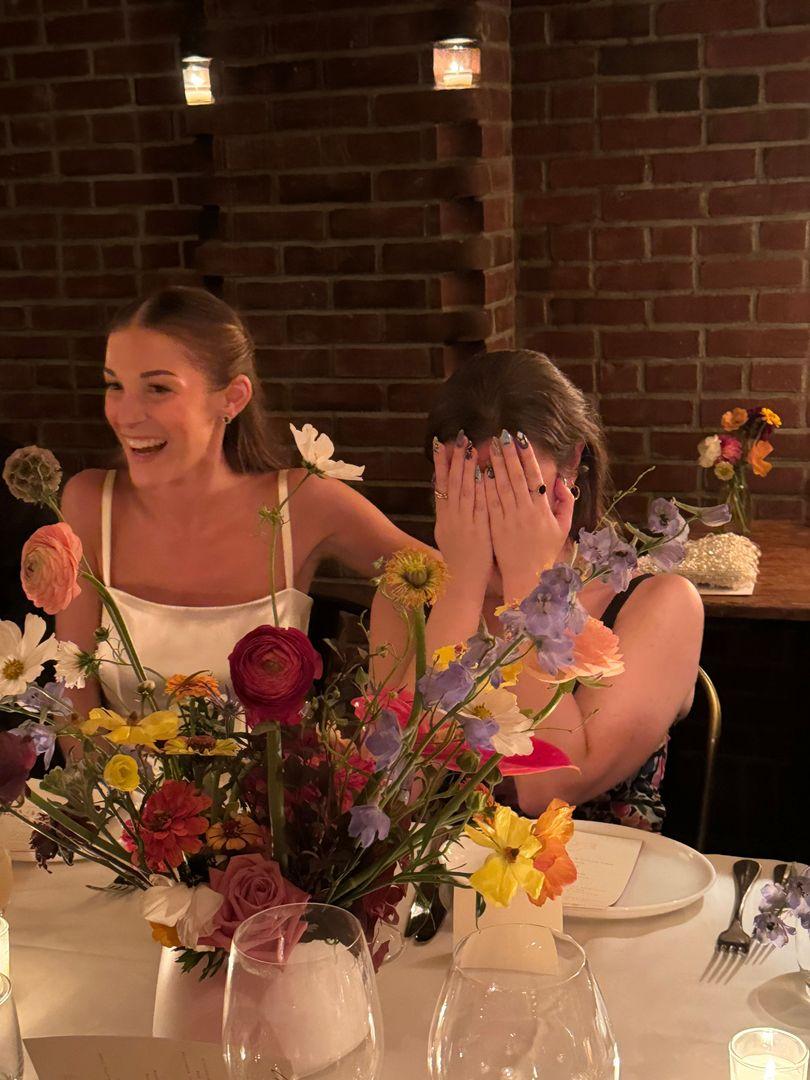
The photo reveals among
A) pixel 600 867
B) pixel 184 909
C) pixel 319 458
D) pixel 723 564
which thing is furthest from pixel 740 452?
pixel 184 909

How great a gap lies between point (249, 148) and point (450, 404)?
1288 millimetres

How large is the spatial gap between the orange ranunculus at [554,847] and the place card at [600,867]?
0.36 metres

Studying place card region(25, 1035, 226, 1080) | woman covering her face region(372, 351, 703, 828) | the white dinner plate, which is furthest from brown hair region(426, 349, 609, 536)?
place card region(25, 1035, 226, 1080)

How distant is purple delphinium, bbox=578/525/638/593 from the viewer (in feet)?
2.86

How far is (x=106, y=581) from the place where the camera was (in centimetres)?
229

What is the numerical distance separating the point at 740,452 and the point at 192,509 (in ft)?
4.07

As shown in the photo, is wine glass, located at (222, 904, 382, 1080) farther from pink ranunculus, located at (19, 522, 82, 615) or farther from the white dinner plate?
the white dinner plate

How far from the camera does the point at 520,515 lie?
1.83 m

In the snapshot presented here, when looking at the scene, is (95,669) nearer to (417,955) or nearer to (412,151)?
(417,955)

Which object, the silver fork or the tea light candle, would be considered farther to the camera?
the silver fork

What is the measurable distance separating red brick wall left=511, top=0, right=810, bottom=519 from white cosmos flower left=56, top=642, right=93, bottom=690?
2.33 metres

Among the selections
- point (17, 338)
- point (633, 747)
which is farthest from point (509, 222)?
point (633, 747)

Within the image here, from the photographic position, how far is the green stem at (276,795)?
0.90m

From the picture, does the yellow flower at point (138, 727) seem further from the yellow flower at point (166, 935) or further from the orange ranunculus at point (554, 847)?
the orange ranunculus at point (554, 847)
